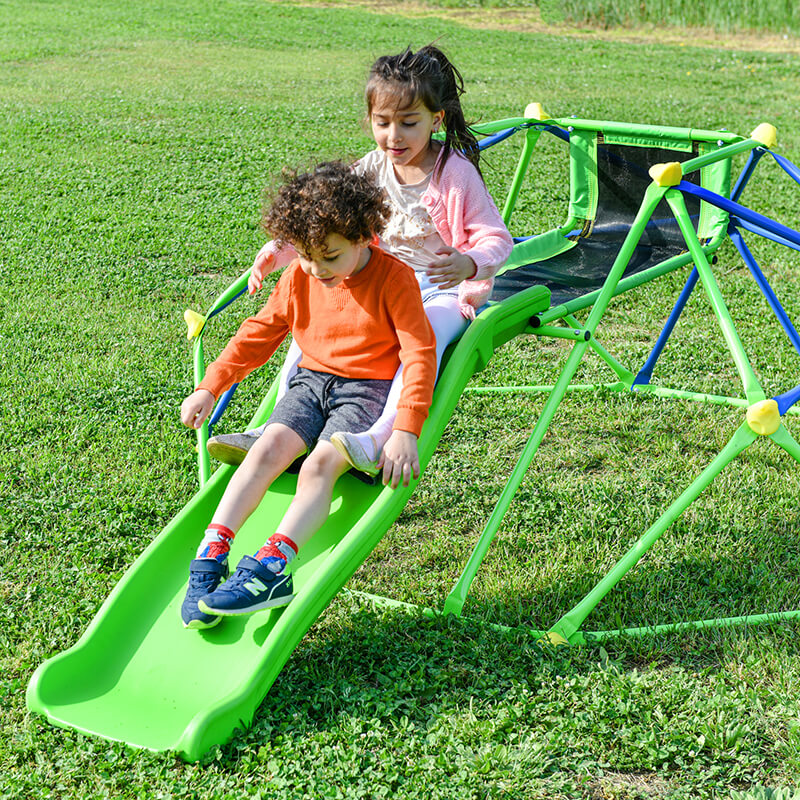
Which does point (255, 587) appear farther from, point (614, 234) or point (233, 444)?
point (614, 234)

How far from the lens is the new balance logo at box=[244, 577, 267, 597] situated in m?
2.38

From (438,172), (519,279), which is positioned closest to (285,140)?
(519,279)

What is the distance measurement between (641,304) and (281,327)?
119 inches

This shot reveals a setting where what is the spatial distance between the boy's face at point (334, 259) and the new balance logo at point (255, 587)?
837 mm

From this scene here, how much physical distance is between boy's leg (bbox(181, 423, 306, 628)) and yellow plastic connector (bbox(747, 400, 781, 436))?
48.0 inches

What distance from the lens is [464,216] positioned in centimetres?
307

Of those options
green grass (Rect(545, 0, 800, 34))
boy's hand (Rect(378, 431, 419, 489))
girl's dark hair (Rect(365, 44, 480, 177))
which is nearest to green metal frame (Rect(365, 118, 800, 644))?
boy's hand (Rect(378, 431, 419, 489))

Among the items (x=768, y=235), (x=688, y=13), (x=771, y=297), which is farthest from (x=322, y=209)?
(x=688, y=13)

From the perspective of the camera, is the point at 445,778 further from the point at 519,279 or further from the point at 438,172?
the point at 519,279

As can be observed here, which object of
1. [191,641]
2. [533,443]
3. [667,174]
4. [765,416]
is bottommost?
[191,641]

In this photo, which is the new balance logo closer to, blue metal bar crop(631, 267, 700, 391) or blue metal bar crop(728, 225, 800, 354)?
blue metal bar crop(728, 225, 800, 354)

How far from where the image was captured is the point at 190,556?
2732 mm

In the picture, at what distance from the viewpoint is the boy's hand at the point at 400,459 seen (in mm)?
2553

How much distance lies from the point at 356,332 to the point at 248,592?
0.82 metres
